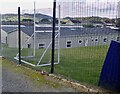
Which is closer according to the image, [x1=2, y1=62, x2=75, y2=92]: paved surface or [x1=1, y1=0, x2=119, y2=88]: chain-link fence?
[x1=2, y1=62, x2=75, y2=92]: paved surface

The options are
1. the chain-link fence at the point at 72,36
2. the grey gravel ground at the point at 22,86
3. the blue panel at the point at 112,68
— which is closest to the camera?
the blue panel at the point at 112,68

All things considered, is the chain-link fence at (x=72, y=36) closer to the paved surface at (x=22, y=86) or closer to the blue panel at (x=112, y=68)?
the blue panel at (x=112, y=68)

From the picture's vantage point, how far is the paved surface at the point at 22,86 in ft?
17.8

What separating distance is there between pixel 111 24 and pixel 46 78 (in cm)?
218

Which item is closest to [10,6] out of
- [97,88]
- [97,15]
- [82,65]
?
[82,65]

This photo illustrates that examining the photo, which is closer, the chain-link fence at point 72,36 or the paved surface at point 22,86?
the paved surface at point 22,86

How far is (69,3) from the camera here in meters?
7.06

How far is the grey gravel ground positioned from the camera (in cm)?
544

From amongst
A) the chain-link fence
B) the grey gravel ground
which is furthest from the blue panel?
the grey gravel ground

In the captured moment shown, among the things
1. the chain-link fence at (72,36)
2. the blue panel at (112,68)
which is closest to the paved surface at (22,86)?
the blue panel at (112,68)

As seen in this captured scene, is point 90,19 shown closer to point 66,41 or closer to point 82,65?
point 82,65

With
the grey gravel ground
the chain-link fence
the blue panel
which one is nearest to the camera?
the blue panel

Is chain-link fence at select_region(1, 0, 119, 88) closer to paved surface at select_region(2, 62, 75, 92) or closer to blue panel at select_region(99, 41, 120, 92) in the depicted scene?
blue panel at select_region(99, 41, 120, 92)

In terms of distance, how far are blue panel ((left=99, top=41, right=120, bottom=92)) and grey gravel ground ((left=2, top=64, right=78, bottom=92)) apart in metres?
0.79
